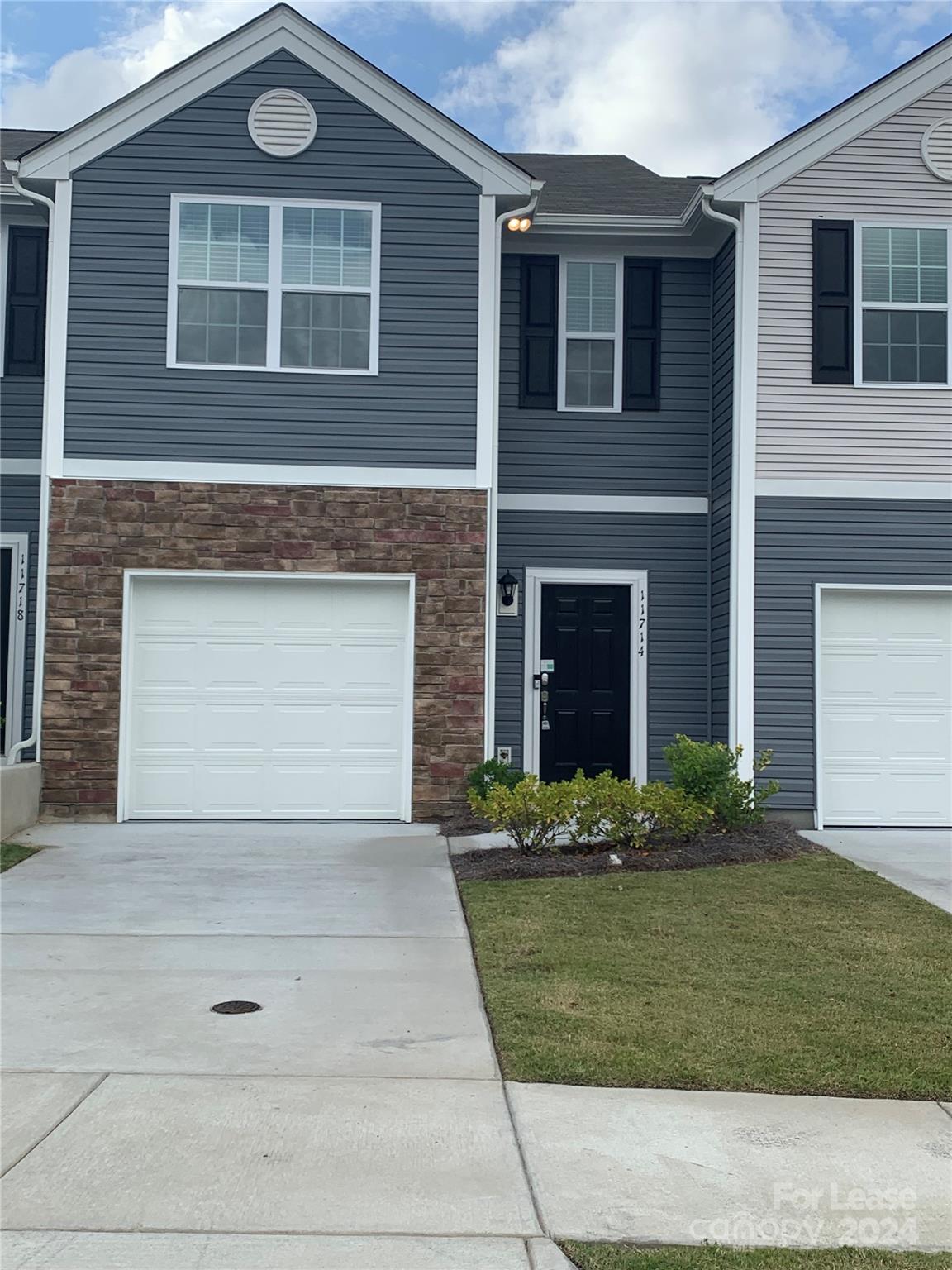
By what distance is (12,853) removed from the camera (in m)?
9.00

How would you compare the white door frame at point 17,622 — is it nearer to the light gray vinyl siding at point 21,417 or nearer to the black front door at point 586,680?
the light gray vinyl siding at point 21,417

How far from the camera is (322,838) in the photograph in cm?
1004

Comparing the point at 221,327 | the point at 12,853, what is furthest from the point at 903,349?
the point at 12,853

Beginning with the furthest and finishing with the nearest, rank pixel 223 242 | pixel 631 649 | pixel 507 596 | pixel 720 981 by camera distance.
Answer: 1. pixel 631 649
2. pixel 507 596
3. pixel 223 242
4. pixel 720 981

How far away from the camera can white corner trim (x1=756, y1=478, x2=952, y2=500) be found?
11.0 m

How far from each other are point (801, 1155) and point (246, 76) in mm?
9995

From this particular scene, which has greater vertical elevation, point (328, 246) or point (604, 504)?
point (328, 246)

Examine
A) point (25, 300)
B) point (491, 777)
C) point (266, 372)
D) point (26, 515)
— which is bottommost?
point (491, 777)

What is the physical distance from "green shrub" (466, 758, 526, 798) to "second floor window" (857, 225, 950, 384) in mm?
4718

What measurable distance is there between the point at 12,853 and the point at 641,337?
7.47m

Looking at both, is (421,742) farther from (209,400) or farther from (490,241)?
(490,241)

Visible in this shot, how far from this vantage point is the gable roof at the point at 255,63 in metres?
10.7

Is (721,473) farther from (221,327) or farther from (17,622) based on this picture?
(17,622)

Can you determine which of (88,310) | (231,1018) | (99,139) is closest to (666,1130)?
(231,1018)
